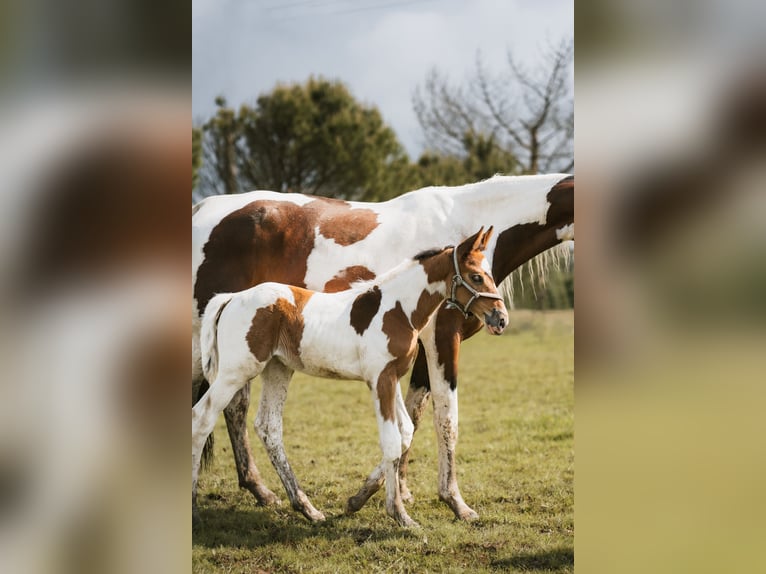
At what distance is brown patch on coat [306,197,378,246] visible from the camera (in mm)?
3521

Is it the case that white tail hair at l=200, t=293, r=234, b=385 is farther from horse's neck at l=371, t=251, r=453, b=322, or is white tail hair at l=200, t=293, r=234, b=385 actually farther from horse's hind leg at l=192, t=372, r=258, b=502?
horse's neck at l=371, t=251, r=453, b=322

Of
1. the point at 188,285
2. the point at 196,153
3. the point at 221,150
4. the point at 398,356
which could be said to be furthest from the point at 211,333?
→ the point at 221,150

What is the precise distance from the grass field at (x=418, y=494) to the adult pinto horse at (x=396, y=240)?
12.3 inches

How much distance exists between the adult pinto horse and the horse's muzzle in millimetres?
456

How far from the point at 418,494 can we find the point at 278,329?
1.39 metres

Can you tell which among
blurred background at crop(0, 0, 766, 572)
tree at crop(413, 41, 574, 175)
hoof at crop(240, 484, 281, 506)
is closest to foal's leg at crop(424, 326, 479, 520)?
hoof at crop(240, 484, 281, 506)

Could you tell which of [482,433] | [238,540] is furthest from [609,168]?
[482,433]

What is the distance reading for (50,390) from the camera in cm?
142

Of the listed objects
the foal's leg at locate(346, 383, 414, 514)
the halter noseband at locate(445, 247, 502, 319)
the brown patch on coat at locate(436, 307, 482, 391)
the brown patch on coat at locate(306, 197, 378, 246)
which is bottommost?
the foal's leg at locate(346, 383, 414, 514)

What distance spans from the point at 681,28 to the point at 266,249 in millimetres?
2703

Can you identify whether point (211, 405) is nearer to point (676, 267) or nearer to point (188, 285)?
point (188, 285)

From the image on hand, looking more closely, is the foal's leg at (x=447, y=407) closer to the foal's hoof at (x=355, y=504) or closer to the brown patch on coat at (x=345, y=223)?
the foal's hoof at (x=355, y=504)

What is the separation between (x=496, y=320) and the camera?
119 inches

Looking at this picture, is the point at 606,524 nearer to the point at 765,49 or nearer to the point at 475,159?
the point at 765,49
